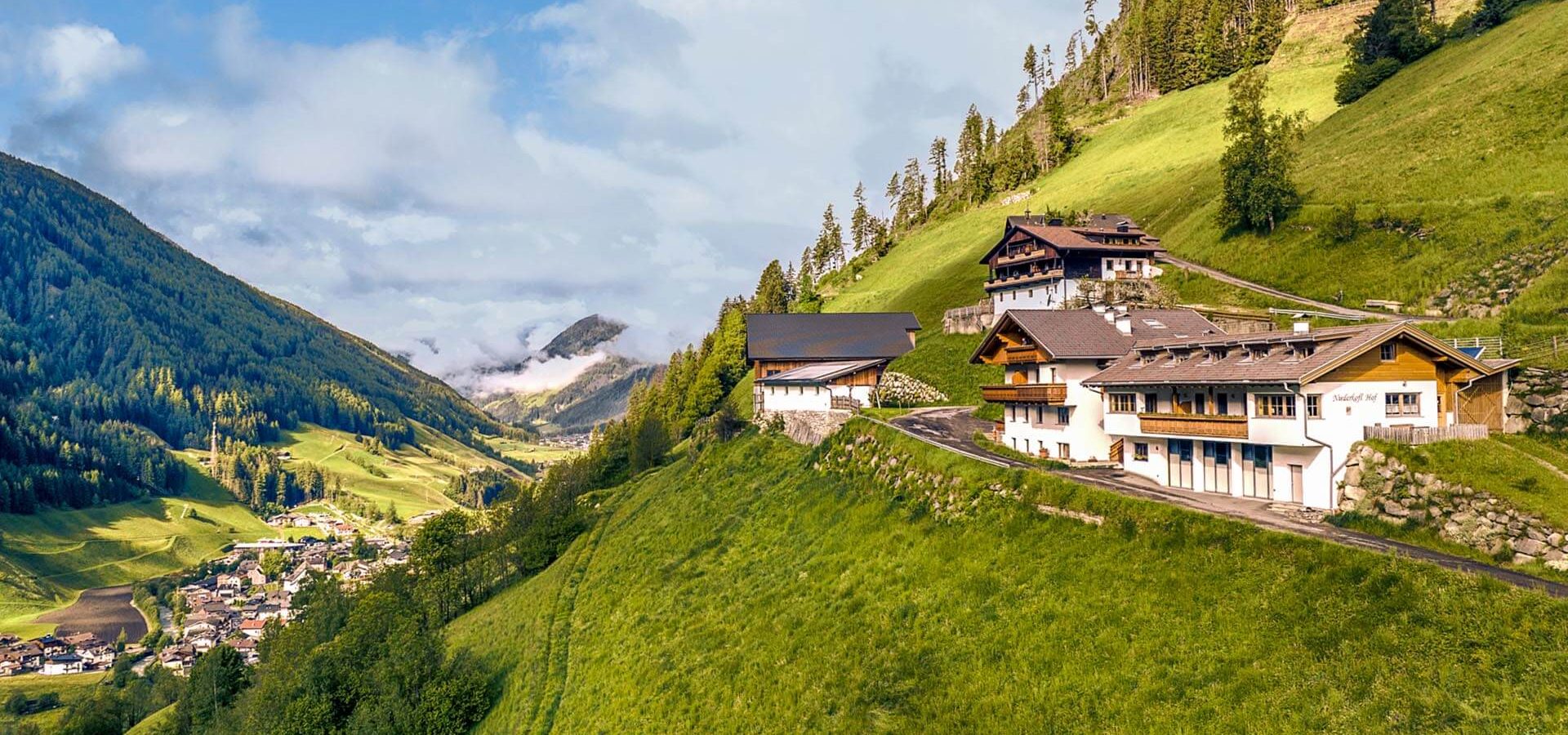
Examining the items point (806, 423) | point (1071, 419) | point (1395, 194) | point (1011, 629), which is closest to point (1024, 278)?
point (1395, 194)

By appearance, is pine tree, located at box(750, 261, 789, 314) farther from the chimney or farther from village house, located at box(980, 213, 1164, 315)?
the chimney

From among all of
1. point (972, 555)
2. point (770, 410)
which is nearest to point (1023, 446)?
point (972, 555)

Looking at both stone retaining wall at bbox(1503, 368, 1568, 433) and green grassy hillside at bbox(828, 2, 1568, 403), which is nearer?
stone retaining wall at bbox(1503, 368, 1568, 433)

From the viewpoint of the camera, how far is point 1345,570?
21.8 metres

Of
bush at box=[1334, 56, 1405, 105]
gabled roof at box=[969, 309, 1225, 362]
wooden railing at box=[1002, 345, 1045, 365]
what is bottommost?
wooden railing at box=[1002, 345, 1045, 365]

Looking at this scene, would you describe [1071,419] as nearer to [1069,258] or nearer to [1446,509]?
[1446,509]

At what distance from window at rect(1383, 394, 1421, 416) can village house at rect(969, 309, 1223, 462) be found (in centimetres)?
1323

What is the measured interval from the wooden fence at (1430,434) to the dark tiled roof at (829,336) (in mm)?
57830

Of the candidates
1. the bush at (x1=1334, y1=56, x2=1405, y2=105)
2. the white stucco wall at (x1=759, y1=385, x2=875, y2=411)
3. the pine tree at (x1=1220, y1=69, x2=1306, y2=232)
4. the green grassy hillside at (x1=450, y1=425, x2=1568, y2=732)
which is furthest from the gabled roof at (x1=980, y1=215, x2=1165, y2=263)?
the bush at (x1=1334, y1=56, x2=1405, y2=105)

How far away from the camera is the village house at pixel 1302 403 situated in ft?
104

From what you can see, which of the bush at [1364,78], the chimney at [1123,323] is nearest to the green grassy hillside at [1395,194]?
the bush at [1364,78]

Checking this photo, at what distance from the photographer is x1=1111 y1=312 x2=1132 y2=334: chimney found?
4931 cm

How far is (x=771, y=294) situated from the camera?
141750 millimetres

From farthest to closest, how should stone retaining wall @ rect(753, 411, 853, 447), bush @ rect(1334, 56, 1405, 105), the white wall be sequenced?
bush @ rect(1334, 56, 1405, 105) < stone retaining wall @ rect(753, 411, 853, 447) < the white wall
